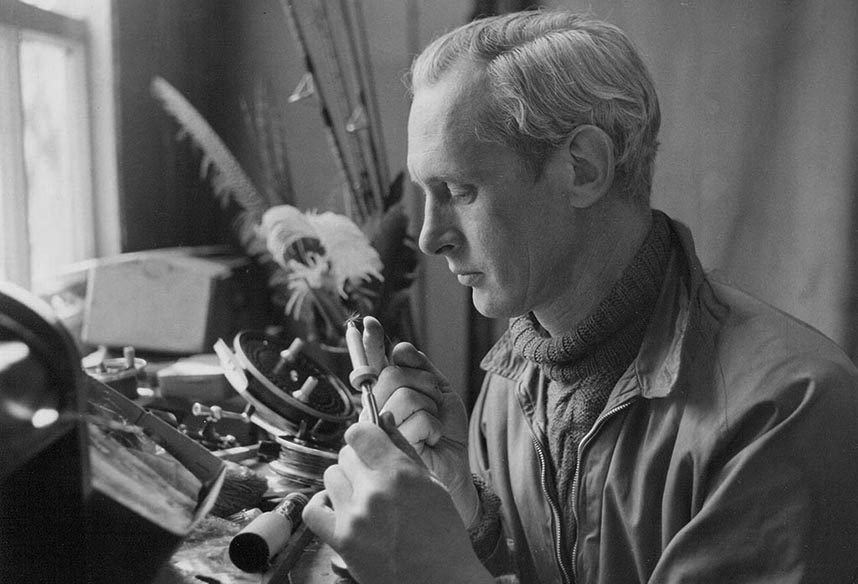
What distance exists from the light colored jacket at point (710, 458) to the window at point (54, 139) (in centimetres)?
57

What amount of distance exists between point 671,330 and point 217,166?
2.87 ft

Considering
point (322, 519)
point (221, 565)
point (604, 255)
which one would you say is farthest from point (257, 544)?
point (604, 255)

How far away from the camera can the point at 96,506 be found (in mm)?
493

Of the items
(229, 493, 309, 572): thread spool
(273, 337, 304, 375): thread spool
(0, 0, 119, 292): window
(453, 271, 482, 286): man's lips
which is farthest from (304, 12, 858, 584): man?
(0, 0, 119, 292): window

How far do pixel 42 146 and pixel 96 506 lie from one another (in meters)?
0.42

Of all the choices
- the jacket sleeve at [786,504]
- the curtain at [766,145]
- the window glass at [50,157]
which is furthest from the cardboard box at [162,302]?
the jacket sleeve at [786,504]

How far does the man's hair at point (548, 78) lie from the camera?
75 centimetres

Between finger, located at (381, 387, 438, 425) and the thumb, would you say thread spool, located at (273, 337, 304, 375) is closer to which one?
finger, located at (381, 387, 438, 425)

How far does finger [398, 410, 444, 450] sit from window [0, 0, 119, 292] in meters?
0.39

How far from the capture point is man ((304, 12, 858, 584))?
0.68 metres

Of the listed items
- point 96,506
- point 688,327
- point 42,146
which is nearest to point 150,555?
point 96,506

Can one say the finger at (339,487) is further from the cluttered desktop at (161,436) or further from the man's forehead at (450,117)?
the man's forehead at (450,117)

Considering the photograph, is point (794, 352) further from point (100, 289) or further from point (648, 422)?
point (100, 289)

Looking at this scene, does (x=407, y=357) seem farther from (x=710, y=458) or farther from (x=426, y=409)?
(x=710, y=458)
